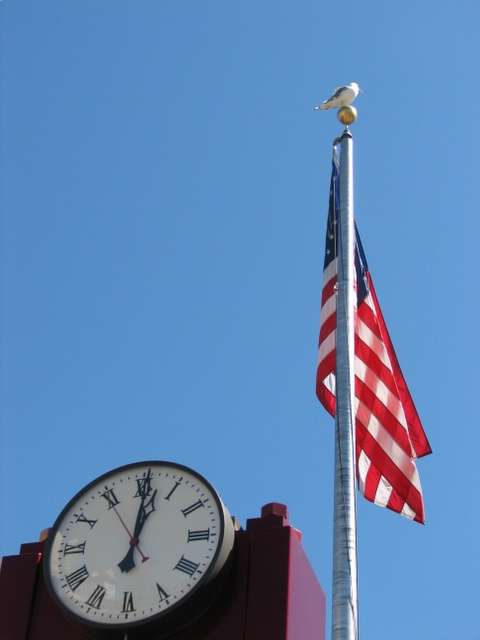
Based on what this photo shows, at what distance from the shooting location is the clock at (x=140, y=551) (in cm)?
788

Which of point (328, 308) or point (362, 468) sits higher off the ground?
point (328, 308)

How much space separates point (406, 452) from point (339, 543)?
2183 millimetres

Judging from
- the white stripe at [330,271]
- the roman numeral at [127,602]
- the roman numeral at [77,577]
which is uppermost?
the white stripe at [330,271]

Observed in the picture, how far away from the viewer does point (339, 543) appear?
9.03 metres

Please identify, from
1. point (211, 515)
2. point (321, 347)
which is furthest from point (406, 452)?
point (211, 515)

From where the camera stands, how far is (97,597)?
8047 mm

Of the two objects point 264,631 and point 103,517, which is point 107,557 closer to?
point 103,517

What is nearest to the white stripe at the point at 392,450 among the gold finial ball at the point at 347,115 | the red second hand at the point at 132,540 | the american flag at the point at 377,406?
the american flag at the point at 377,406

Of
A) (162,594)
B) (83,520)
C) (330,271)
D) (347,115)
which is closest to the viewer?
(162,594)

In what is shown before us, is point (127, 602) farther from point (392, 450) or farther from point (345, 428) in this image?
point (392, 450)

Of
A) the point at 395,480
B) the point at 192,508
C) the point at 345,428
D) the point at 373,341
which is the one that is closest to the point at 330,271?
the point at 373,341

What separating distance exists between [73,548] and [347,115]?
5958mm

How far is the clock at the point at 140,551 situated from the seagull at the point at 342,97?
5.31m

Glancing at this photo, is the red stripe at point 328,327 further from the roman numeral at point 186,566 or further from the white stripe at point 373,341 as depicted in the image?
the roman numeral at point 186,566
